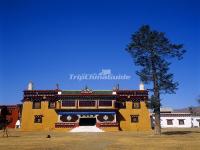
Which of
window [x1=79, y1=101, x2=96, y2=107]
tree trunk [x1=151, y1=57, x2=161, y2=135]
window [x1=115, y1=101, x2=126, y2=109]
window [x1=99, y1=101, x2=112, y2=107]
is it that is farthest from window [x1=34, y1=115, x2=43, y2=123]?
tree trunk [x1=151, y1=57, x2=161, y2=135]

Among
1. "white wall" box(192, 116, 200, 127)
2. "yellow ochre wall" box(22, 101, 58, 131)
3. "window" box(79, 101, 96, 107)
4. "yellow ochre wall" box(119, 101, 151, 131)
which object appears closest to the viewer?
"window" box(79, 101, 96, 107)

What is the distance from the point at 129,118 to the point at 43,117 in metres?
17.5

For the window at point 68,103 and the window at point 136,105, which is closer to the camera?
the window at point 68,103

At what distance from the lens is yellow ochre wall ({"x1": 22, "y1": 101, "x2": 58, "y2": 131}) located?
60.6 meters

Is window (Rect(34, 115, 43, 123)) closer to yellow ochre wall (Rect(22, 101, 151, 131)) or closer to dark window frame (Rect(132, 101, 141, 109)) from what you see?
yellow ochre wall (Rect(22, 101, 151, 131))

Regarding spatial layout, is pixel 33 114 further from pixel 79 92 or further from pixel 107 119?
pixel 107 119

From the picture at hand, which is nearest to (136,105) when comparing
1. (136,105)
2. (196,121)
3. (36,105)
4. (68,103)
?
(136,105)

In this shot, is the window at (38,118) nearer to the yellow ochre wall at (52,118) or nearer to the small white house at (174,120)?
the yellow ochre wall at (52,118)

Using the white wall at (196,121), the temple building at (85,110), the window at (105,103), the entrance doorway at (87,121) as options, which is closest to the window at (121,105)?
the temple building at (85,110)

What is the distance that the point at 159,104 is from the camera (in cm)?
4028

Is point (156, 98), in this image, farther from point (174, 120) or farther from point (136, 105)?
point (174, 120)

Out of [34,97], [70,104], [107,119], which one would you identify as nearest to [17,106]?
[34,97]

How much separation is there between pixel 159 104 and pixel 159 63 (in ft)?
19.2

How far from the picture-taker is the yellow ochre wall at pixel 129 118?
200ft
